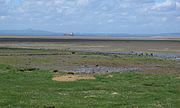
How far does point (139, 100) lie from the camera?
2059cm

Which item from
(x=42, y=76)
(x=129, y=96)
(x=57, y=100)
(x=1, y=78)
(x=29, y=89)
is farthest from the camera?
(x=42, y=76)

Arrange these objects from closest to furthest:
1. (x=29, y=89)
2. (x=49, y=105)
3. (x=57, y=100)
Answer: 1. (x=49, y=105)
2. (x=57, y=100)
3. (x=29, y=89)

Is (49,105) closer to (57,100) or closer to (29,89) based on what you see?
(57,100)

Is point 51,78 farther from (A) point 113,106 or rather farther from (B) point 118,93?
(A) point 113,106

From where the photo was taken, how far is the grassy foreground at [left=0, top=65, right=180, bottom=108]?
1881 cm

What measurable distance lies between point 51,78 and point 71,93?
29.4ft

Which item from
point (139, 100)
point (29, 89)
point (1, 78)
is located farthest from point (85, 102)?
point (1, 78)

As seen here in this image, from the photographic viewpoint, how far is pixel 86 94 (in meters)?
22.5

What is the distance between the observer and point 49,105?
1828 centimetres

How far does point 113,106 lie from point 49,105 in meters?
2.85

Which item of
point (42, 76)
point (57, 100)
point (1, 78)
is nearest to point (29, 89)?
point (57, 100)

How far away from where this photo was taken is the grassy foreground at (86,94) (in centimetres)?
1881

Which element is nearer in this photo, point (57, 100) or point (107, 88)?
point (57, 100)

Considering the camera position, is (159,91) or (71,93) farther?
(159,91)
